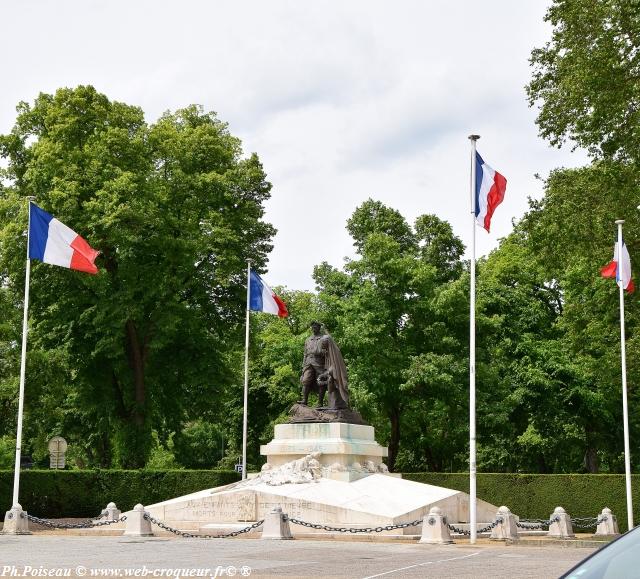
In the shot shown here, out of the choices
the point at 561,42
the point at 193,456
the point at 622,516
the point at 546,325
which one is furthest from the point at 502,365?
the point at 193,456

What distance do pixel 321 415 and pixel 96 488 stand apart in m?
11.3

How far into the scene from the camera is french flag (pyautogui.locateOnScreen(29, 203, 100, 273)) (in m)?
26.3

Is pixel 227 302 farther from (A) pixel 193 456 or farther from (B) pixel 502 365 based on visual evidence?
(A) pixel 193 456

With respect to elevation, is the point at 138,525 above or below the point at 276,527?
below

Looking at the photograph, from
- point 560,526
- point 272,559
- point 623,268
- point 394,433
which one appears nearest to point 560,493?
point 560,526

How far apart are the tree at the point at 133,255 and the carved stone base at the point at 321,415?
866 centimetres

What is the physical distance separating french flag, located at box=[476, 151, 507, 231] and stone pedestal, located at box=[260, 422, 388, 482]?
911cm

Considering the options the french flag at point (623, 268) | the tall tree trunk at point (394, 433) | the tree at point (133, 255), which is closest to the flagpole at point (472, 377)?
the french flag at point (623, 268)

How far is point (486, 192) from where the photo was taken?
24.0 metres

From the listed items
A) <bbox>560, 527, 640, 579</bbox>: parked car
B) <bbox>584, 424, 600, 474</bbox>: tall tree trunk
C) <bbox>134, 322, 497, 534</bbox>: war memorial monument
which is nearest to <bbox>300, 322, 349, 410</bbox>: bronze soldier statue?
<bbox>134, 322, 497, 534</bbox>: war memorial monument

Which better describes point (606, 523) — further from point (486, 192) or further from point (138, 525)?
point (138, 525)

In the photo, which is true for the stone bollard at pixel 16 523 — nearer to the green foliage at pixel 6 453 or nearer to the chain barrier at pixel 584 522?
the chain barrier at pixel 584 522

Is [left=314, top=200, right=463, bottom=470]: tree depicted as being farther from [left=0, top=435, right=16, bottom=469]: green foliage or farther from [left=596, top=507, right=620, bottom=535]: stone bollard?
[left=0, top=435, right=16, bottom=469]: green foliage

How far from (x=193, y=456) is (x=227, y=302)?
119 ft
